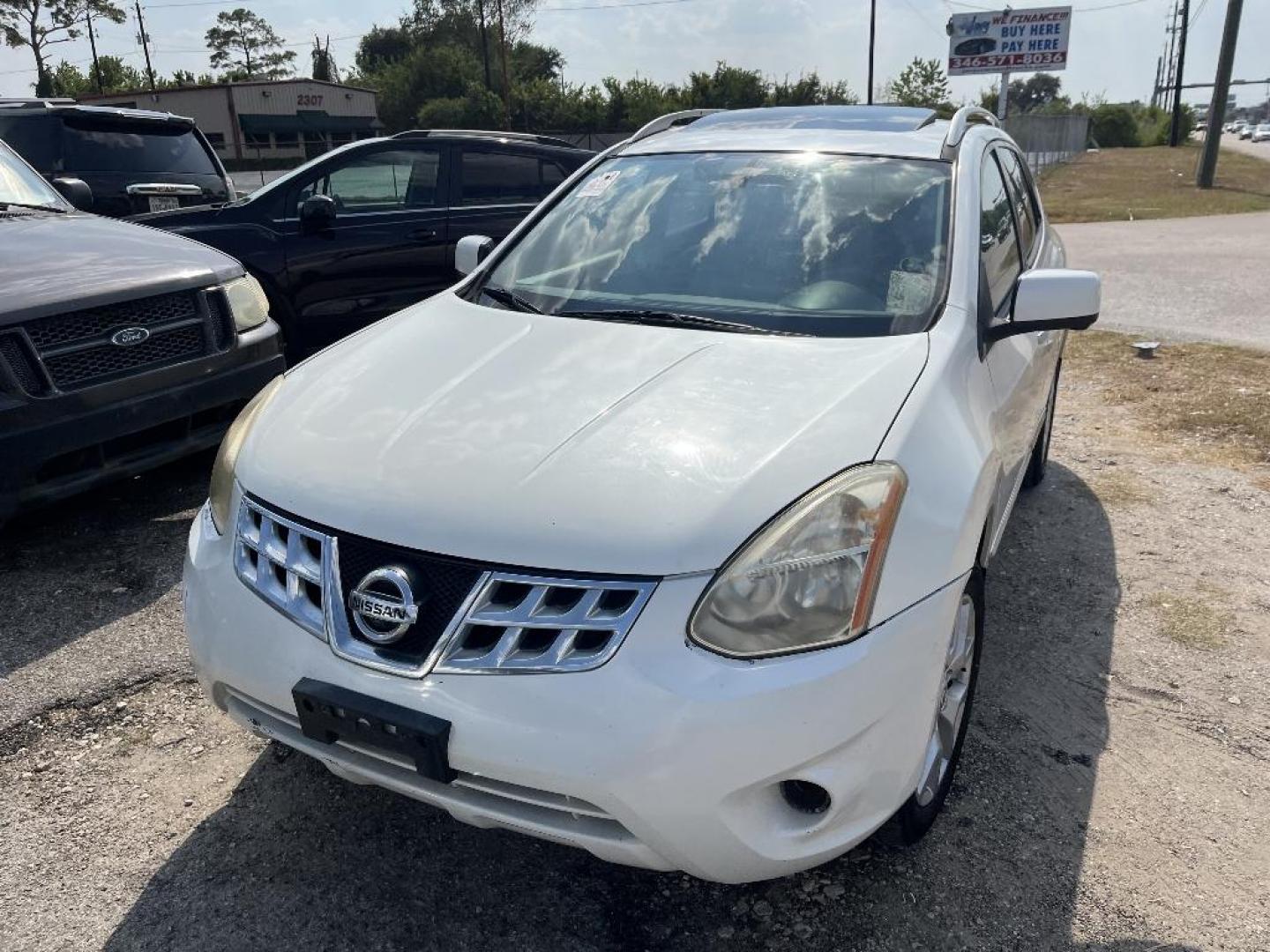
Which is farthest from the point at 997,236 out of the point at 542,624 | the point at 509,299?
the point at 542,624

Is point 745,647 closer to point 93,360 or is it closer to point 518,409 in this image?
point 518,409

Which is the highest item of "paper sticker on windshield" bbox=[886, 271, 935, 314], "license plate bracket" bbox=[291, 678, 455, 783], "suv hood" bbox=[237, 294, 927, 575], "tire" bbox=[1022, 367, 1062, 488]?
"paper sticker on windshield" bbox=[886, 271, 935, 314]

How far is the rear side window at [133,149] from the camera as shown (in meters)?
7.52

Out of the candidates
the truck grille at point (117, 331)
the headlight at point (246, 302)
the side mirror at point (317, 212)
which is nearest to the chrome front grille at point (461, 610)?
the truck grille at point (117, 331)

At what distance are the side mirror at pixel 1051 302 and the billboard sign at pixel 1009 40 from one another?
3459 centimetres

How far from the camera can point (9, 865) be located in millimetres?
2289

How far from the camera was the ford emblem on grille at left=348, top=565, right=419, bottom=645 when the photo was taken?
1830mm

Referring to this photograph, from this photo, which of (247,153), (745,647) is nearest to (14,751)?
(745,647)

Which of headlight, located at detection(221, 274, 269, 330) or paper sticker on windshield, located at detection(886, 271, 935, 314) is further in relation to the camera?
headlight, located at detection(221, 274, 269, 330)

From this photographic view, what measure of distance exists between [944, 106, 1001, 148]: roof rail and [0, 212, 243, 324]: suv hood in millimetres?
2991

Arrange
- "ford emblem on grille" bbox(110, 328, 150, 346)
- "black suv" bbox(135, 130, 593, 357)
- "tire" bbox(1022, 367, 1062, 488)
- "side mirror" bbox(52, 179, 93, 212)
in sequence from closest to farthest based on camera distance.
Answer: "ford emblem on grille" bbox(110, 328, 150, 346)
"tire" bbox(1022, 367, 1062, 488)
"side mirror" bbox(52, 179, 93, 212)
"black suv" bbox(135, 130, 593, 357)

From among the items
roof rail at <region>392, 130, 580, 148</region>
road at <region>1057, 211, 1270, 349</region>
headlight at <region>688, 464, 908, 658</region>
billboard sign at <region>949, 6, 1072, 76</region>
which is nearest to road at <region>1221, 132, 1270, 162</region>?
billboard sign at <region>949, 6, 1072, 76</region>

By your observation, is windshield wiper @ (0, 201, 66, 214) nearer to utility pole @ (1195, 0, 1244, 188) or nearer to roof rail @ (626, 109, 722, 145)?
roof rail @ (626, 109, 722, 145)

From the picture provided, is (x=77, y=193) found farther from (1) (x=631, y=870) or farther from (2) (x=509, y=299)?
(1) (x=631, y=870)
